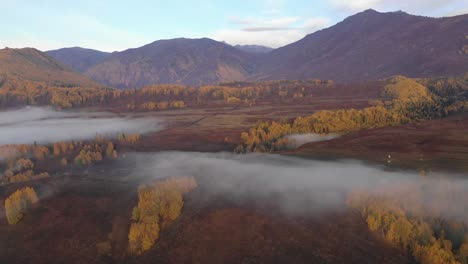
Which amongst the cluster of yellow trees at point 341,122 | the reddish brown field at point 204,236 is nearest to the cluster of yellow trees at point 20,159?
the reddish brown field at point 204,236

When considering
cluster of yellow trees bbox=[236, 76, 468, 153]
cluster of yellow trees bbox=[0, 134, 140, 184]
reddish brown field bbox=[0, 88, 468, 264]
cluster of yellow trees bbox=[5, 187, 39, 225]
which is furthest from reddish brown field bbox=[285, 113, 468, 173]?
cluster of yellow trees bbox=[0, 134, 140, 184]

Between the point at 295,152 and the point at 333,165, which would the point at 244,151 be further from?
the point at 333,165

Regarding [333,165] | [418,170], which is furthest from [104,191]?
[418,170]

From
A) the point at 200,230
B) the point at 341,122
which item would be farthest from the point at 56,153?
the point at 341,122

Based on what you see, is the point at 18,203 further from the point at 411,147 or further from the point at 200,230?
the point at 411,147

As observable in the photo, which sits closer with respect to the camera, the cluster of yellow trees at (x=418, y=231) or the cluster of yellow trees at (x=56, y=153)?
the cluster of yellow trees at (x=418, y=231)

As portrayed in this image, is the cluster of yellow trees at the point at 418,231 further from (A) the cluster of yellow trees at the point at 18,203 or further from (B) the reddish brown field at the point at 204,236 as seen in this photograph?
(A) the cluster of yellow trees at the point at 18,203
